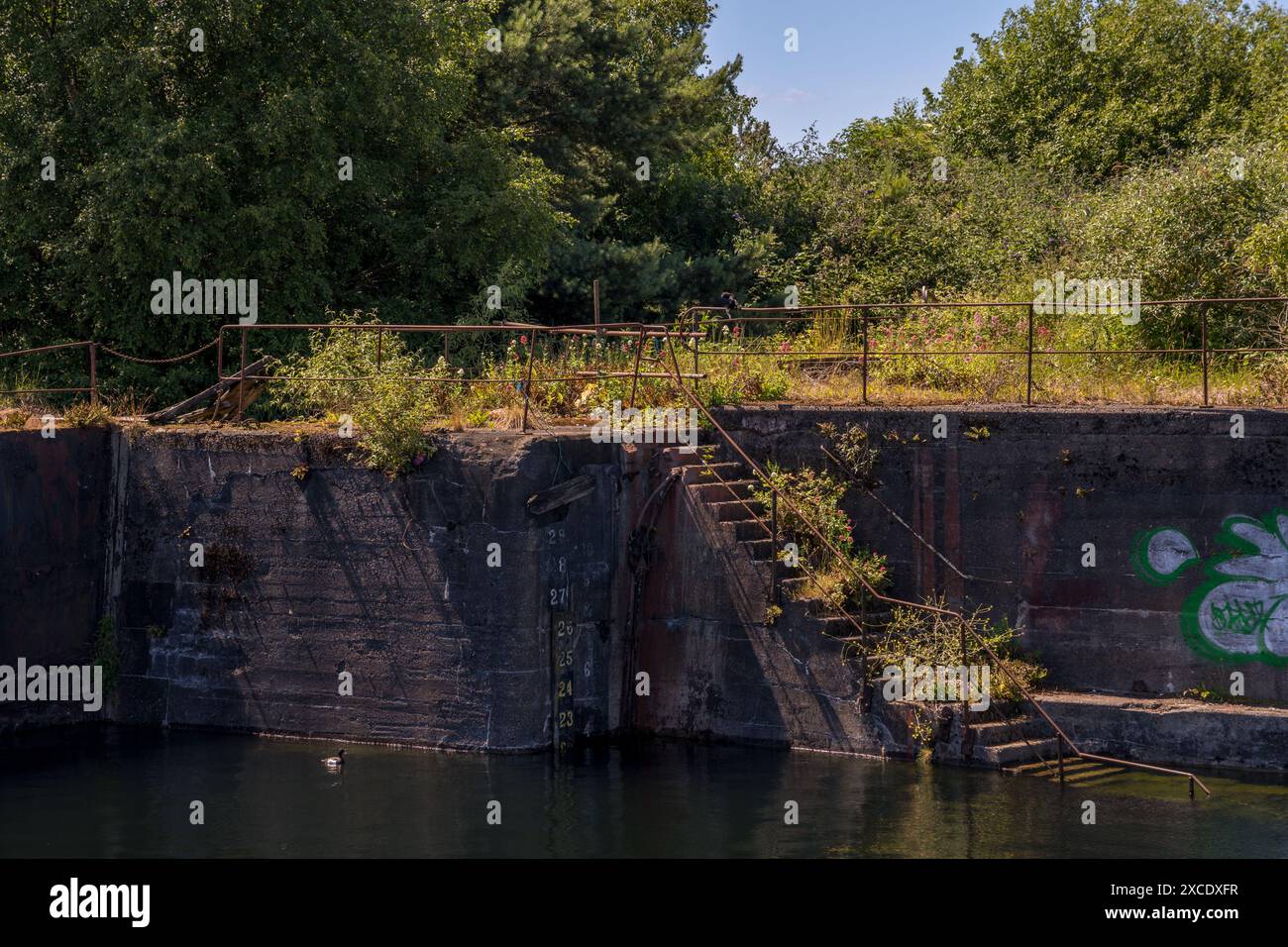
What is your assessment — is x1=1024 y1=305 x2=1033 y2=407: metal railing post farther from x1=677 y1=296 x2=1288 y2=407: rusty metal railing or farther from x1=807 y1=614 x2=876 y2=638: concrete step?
x1=807 y1=614 x2=876 y2=638: concrete step

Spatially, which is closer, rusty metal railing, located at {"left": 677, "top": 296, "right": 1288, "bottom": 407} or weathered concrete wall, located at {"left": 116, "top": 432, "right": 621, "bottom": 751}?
weathered concrete wall, located at {"left": 116, "top": 432, "right": 621, "bottom": 751}

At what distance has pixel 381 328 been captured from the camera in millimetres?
18688

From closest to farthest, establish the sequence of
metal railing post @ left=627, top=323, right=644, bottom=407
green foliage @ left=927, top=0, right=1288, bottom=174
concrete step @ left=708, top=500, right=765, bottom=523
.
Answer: concrete step @ left=708, top=500, right=765, bottom=523 < metal railing post @ left=627, top=323, right=644, bottom=407 < green foliage @ left=927, top=0, right=1288, bottom=174

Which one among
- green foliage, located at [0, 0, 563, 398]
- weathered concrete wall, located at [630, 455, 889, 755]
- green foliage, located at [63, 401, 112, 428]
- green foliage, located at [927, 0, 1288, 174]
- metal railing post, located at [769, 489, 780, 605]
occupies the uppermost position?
green foliage, located at [927, 0, 1288, 174]

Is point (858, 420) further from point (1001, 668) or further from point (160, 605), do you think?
point (160, 605)

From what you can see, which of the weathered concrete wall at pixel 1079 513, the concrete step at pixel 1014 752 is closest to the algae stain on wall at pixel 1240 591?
the weathered concrete wall at pixel 1079 513

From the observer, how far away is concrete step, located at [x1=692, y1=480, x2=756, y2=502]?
690 inches

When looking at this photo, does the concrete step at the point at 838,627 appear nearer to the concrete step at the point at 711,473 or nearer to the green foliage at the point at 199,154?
the concrete step at the point at 711,473

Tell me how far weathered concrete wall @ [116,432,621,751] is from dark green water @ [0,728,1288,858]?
25.7 inches

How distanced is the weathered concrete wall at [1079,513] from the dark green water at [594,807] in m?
1.67

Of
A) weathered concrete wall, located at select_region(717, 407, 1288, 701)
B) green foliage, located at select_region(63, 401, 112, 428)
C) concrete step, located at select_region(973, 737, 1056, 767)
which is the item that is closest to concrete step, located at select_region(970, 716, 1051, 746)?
concrete step, located at select_region(973, 737, 1056, 767)

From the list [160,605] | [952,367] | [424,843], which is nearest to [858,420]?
[952,367]

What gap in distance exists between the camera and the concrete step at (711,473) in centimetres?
1770

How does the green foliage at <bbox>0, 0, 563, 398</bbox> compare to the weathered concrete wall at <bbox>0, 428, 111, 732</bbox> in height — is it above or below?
above
